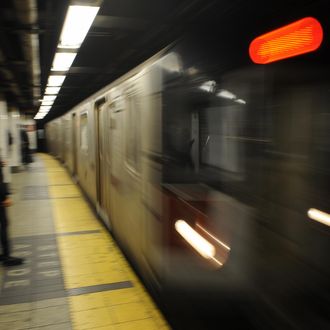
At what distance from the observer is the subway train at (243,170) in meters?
1.25

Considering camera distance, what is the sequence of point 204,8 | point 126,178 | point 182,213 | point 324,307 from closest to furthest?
1. point 324,307
2. point 182,213
3. point 126,178
4. point 204,8

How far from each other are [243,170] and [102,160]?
13.1ft

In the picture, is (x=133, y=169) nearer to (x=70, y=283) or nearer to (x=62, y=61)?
(x=70, y=283)

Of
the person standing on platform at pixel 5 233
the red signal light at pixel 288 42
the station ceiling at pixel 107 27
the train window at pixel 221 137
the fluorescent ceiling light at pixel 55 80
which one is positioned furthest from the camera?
the fluorescent ceiling light at pixel 55 80

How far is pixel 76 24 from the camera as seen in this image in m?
3.99

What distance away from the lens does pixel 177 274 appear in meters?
2.47

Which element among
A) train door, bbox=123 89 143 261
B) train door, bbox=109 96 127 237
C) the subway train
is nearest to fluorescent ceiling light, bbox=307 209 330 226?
the subway train

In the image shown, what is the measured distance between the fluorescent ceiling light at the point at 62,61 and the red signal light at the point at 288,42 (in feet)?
14.9

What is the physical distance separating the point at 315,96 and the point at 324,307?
2.25 feet

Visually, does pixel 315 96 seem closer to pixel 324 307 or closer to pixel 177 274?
pixel 324 307

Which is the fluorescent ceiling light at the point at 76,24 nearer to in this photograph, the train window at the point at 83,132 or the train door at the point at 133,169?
the train door at the point at 133,169

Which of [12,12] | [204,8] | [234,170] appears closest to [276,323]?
[234,170]

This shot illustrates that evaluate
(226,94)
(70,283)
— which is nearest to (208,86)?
(226,94)

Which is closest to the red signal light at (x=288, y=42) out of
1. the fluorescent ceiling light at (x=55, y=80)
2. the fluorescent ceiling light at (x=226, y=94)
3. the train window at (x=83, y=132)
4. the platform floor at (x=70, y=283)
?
the fluorescent ceiling light at (x=226, y=94)
